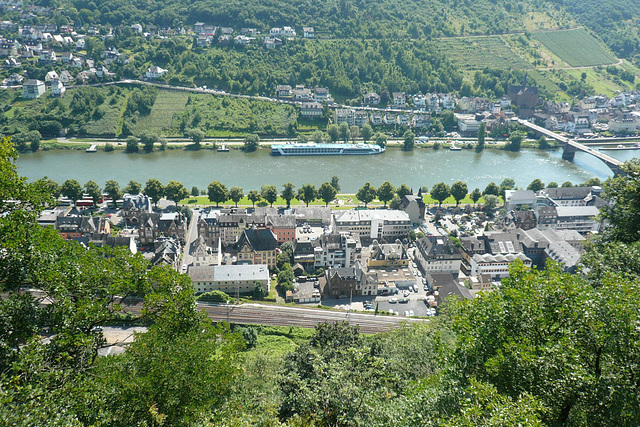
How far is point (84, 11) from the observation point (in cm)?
7162

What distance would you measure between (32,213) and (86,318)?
231 cm

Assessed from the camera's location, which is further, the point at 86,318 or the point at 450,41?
the point at 450,41

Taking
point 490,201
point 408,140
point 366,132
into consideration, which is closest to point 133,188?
point 366,132

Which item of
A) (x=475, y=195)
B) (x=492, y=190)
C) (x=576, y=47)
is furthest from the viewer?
(x=576, y=47)

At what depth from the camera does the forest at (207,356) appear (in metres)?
6.52

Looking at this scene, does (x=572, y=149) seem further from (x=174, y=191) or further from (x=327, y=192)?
(x=174, y=191)

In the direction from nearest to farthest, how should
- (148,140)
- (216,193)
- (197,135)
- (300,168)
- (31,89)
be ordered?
(216,193)
(300,168)
(148,140)
(197,135)
(31,89)

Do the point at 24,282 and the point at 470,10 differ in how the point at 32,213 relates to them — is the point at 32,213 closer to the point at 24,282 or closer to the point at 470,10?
the point at 24,282

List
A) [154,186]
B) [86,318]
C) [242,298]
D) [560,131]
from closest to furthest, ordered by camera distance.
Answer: [86,318], [242,298], [154,186], [560,131]

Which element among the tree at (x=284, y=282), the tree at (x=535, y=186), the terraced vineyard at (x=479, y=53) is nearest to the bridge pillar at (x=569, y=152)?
the tree at (x=535, y=186)

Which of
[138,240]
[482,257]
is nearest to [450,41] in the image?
[482,257]

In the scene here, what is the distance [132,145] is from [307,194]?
69.3ft

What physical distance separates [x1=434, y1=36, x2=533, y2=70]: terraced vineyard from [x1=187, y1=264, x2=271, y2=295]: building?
5680 centimetres

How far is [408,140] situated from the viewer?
51.2 metres
